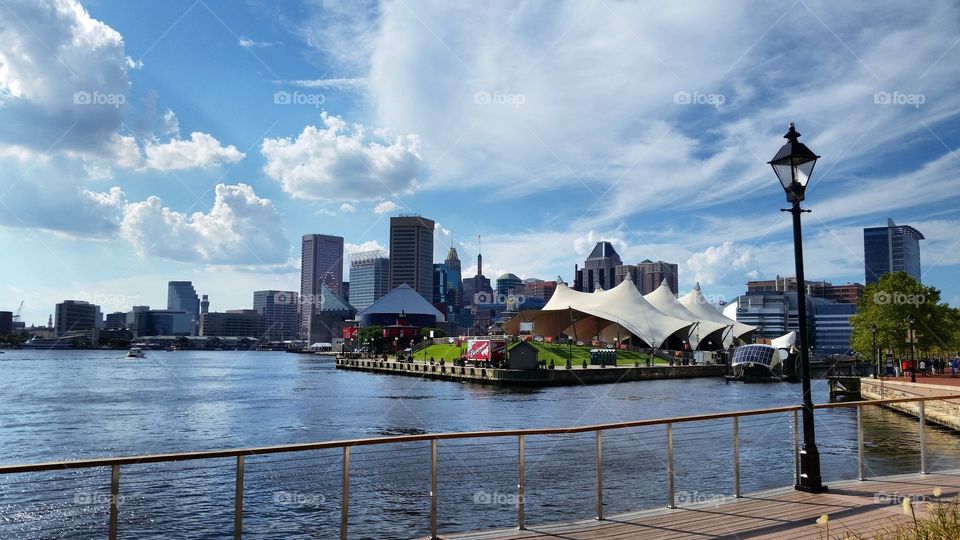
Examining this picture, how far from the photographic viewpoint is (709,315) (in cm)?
14262

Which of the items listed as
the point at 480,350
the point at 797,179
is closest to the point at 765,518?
the point at 797,179

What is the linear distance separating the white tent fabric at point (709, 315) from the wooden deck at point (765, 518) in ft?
438

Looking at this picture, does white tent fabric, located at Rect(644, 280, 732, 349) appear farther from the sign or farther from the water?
the water

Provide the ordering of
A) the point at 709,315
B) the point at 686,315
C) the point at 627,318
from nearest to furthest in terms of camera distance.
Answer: the point at 627,318 → the point at 686,315 → the point at 709,315

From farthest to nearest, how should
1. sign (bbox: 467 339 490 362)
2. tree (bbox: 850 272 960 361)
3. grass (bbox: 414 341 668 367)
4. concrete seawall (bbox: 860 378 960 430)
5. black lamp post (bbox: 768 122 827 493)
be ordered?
grass (bbox: 414 341 668 367)
sign (bbox: 467 339 490 362)
tree (bbox: 850 272 960 361)
concrete seawall (bbox: 860 378 960 430)
black lamp post (bbox: 768 122 827 493)

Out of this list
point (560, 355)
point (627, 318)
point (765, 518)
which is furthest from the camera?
point (627, 318)

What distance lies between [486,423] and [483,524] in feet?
73.4

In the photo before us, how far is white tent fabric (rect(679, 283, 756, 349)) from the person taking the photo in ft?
456

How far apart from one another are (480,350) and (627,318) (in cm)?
4396

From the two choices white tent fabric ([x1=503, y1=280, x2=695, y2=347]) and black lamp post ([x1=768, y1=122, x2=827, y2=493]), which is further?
white tent fabric ([x1=503, y1=280, x2=695, y2=347])

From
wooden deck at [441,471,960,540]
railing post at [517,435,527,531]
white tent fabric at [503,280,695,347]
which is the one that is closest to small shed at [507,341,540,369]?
white tent fabric at [503,280,695,347]

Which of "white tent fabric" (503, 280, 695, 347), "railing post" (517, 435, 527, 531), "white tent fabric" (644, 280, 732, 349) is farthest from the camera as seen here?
"white tent fabric" (644, 280, 732, 349)

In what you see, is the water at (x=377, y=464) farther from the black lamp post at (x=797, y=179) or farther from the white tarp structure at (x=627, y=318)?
the white tarp structure at (x=627, y=318)

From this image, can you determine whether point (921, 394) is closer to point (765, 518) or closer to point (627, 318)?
point (765, 518)
